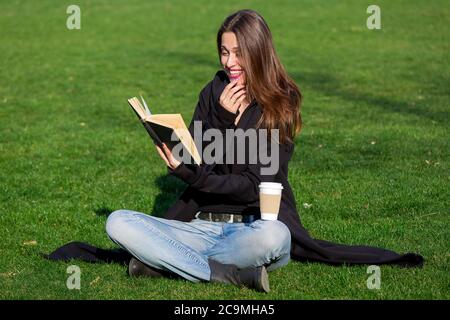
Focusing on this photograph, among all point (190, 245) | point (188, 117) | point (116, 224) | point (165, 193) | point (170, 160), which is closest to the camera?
point (170, 160)

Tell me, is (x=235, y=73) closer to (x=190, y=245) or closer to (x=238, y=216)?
(x=238, y=216)

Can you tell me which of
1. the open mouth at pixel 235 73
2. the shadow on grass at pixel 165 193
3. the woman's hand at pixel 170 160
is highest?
the open mouth at pixel 235 73

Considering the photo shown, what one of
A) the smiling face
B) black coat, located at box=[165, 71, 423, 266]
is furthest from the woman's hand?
the smiling face

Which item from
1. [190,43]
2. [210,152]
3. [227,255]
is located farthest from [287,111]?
[190,43]

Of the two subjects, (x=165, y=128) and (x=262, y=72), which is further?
(x=262, y=72)

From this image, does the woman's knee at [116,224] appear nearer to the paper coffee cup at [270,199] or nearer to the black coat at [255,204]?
the black coat at [255,204]

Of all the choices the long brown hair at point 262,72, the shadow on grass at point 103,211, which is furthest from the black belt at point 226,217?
the shadow on grass at point 103,211

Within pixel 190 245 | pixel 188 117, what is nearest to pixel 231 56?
pixel 190 245

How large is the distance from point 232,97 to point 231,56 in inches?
10.3

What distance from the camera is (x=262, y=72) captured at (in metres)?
5.57

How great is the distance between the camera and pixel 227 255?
532cm

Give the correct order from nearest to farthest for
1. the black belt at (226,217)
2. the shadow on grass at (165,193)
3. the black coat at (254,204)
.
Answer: the black coat at (254,204), the black belt at (226,217), the shadow on grass at (165,193)

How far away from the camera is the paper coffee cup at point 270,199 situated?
16.8 ft

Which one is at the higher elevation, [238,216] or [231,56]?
[231,56]
